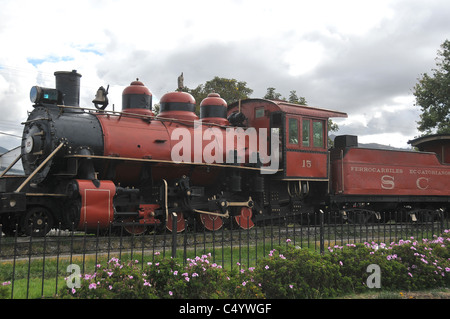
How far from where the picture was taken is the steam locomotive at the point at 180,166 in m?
10.1

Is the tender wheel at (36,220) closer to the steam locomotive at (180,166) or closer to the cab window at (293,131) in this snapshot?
the steam locomotive at (180,166)

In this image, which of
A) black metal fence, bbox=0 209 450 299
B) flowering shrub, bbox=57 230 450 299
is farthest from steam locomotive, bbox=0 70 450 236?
flowering shrub, bbox=57 230 450 299

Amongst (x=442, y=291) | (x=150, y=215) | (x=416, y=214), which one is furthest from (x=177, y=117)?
(x=416, y=214)

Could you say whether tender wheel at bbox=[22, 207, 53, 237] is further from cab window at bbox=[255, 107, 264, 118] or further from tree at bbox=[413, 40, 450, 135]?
tree at bbox=[413, 40, 450, 135]

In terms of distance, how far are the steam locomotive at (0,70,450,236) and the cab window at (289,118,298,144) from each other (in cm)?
3

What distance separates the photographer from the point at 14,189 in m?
10.1

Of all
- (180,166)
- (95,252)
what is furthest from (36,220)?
(180,166)

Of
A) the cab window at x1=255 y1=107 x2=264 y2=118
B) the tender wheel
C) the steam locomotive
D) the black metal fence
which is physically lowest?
the black metal fence

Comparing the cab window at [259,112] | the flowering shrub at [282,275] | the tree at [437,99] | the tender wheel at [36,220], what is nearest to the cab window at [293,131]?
the cab window at [259,112]

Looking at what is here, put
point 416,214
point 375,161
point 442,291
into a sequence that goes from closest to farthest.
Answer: point 442,291 → point 375,161 → point 416,214

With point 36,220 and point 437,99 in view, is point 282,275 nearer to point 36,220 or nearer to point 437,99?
point 36,220

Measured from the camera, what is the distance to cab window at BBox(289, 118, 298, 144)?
1302cm
